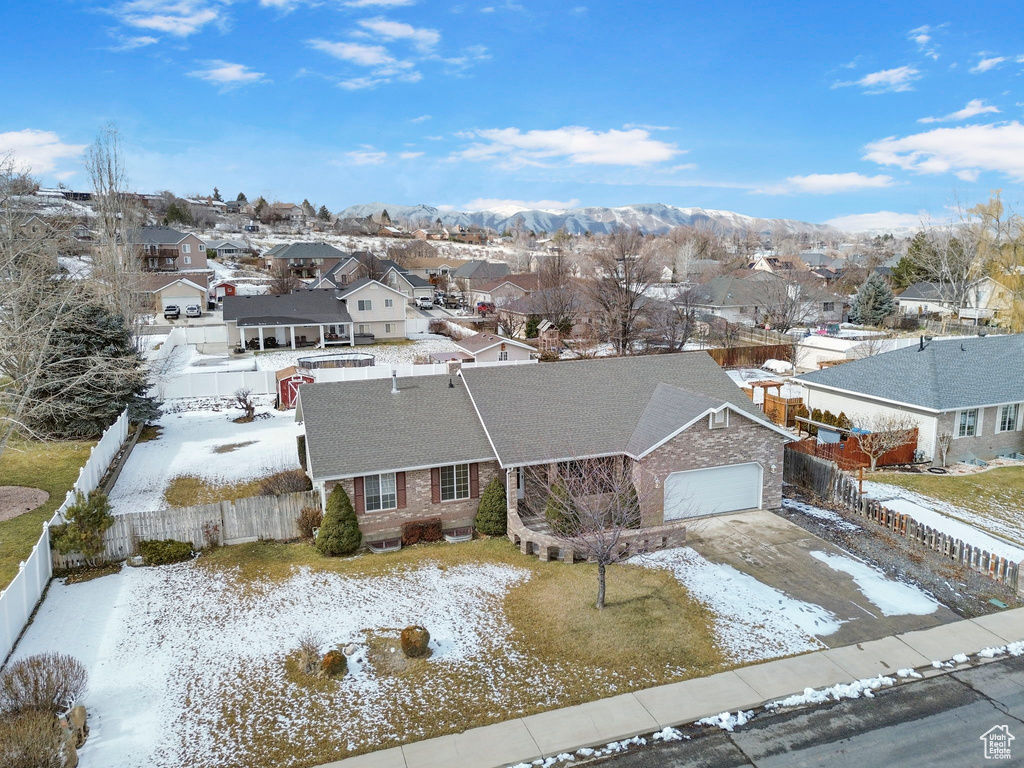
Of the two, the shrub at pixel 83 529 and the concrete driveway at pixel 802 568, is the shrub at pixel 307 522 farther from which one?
the concrete driveway at pixel 802 568

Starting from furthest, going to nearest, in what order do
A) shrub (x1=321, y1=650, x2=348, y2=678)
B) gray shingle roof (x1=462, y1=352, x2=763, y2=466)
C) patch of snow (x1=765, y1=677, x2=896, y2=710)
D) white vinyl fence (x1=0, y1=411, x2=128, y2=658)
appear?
gray shingle roof (x1=462, y1=352, x2=763, y2=466)
white vinyl fence (x1=0, y1=411, x2=128, y2=658)
shrub (x1=321, y1=650, x2=348, y2=678)
patch of snow (x1=765, y1=677, x2=896, y2=710)

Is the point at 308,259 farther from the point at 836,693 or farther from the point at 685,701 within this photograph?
the point at 836,693

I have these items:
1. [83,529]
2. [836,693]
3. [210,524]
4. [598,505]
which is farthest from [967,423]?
[83,529]

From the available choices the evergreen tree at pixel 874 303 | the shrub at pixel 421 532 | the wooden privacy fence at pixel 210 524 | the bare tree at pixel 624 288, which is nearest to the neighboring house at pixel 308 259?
the bare tree at pixel 624 288

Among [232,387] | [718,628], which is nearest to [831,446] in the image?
[718,628]

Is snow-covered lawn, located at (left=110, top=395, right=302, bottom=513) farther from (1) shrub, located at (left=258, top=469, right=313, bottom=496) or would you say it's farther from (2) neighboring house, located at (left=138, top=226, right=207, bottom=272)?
(2) neighboring house, located at (left=138, top=226, right=207, bottom=272)

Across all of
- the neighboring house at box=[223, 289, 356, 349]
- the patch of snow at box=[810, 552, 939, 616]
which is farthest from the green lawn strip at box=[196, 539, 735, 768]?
the neighboring house at box=[223, 289, 356, 349]
